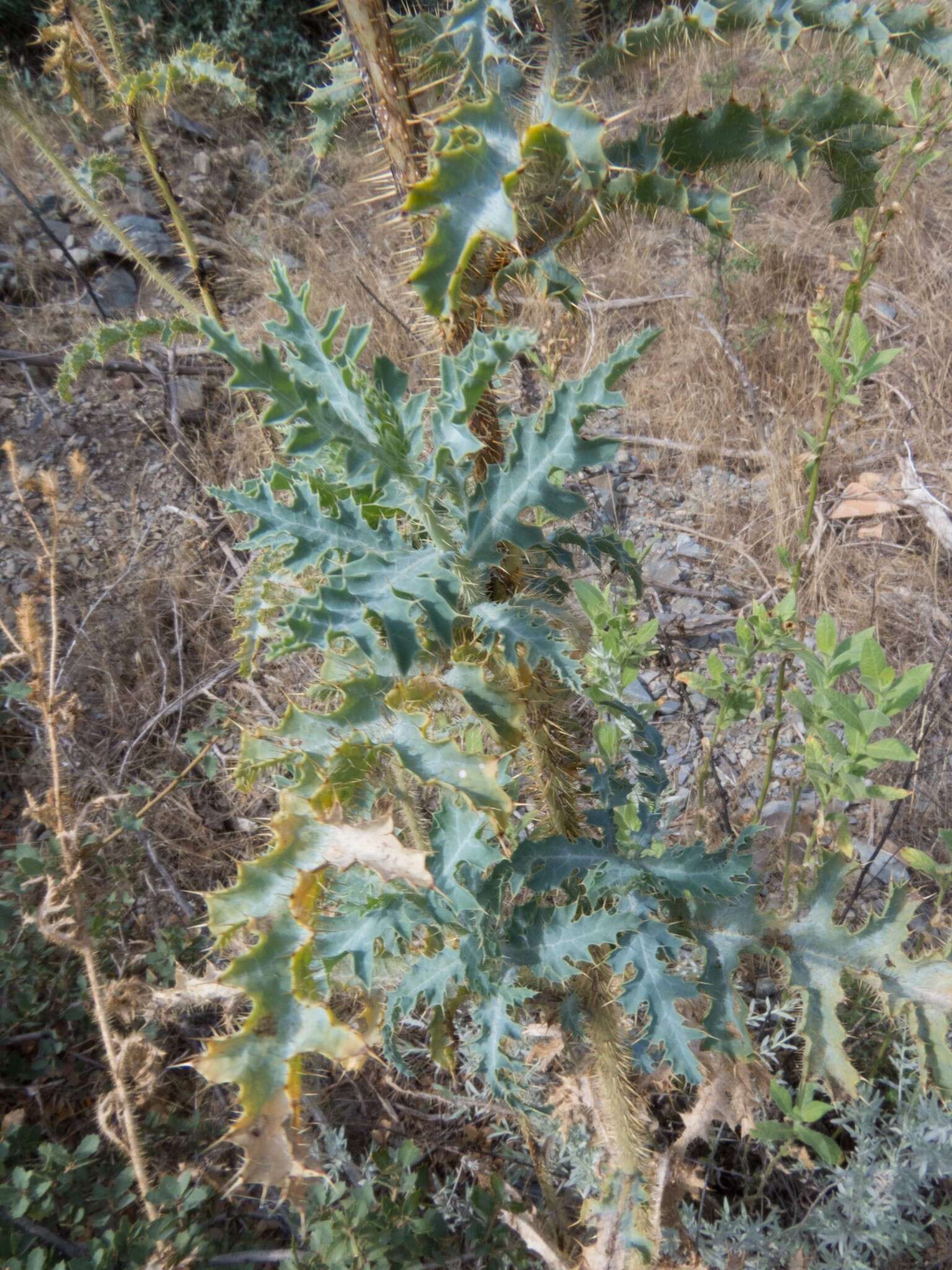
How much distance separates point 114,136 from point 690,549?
16.9 feet

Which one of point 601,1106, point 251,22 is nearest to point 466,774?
point 601,1106

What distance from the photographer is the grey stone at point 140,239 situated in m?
4.68

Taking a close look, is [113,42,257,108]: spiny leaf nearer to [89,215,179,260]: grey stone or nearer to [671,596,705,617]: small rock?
[671,596,705,617]: small rock

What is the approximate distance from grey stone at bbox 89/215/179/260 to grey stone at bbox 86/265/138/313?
115 millimetres

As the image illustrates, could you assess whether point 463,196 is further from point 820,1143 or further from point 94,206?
point 94,206

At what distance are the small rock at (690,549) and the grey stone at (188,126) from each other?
4800 mm

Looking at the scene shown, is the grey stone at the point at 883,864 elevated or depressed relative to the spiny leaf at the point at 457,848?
depressed

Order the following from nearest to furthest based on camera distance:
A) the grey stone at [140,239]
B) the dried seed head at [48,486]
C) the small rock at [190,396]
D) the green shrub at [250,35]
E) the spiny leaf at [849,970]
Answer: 1. the spiny leaf at [849,970]
2. the dried seed head at [48,486]
3. the small rock at [190,396]
4. the grey stone at [140,239]
5. the green shrub at [250,35]

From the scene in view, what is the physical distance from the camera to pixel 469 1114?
1.75 meters

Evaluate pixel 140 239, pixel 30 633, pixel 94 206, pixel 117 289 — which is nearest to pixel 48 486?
pixel 30 633

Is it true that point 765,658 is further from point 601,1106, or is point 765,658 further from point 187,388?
point 187,388

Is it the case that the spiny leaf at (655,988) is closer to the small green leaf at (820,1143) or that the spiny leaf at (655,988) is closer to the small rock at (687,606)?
the small green leaf at (820,1143)

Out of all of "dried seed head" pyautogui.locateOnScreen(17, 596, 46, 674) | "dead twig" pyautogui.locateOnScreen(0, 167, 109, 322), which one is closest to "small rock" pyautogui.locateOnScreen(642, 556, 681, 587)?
"dried seed head" pyautogui.locateOnScreen(17, 596, 46, 674)

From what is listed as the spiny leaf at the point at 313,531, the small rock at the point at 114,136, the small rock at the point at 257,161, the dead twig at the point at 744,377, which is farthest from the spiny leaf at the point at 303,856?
the small rock at the point at 114,136
